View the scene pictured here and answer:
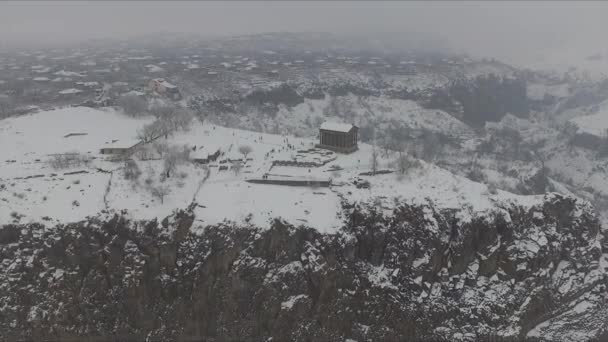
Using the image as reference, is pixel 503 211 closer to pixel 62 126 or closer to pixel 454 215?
pixel 454 215

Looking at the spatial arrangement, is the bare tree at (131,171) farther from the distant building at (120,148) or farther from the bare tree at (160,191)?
the bare tree at (160,191)

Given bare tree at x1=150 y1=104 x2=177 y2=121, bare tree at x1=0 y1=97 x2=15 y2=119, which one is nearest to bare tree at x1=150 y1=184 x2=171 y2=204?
bare tree at x1=150 y1=104 x2=177 y2=121

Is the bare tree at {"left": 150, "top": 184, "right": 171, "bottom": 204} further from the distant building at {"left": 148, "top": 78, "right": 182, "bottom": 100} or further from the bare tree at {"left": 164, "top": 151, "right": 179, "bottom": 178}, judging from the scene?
the distant building at {"left": 148, "top": 78, "right": 182, "bottom": 100}

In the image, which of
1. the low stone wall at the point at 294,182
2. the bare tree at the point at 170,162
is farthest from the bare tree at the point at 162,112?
the low stone wall at the point at 294,182

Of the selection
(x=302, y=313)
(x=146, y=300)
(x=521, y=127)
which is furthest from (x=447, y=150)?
(x=146, y=300)

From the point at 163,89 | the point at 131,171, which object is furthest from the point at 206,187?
the point at 163,89

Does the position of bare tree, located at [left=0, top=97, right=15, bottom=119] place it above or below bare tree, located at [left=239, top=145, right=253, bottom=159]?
above
